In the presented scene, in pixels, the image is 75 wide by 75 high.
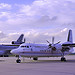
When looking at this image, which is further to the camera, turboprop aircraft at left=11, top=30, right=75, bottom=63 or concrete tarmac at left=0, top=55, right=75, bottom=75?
turboprop aircraft at left=11, top=30, right=75, bottom=63

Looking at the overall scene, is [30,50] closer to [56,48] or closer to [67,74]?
[56,48]

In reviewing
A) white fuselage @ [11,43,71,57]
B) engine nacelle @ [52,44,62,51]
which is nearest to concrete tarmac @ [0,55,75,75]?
white fuselage @ [11,43,71,57]

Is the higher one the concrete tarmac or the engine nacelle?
the engine nacelle

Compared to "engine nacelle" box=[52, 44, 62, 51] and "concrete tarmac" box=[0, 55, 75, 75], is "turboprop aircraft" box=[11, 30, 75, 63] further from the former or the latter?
"concrete tarmac" box=[0, 55, 75, 75]

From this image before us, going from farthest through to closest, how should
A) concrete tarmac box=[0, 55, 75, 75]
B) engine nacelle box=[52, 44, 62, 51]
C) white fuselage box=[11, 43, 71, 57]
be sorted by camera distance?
engine nacelle box=[52, 44, 62, 51] < white fuselage box=[11, 43, 71, 57] < concrete tarmac box=[0, 55, 75, 75]

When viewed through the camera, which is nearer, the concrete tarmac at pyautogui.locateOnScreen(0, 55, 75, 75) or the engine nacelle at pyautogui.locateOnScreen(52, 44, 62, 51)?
the concrete tarmac at pyautogui.locateOnScreen(0, 55, 75, 75)

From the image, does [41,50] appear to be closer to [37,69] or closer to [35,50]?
[35,50]

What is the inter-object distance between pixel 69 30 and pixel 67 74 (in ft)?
75.7

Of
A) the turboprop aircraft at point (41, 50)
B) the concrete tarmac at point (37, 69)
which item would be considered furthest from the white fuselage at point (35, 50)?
the concrete tarmac at point (37, 69)

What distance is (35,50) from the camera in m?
25.3

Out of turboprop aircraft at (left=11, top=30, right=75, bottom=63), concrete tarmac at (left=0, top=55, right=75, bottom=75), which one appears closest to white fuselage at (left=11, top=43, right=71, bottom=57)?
turboprop aircraft at (left=11, top=30, right=75, bottom=63)

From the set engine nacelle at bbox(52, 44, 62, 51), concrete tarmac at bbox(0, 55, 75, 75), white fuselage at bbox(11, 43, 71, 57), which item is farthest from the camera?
engine nacelle at bbox(52, 44, 62, 51)

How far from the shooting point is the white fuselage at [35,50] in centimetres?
2361

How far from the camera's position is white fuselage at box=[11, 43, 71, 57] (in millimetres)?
23609
